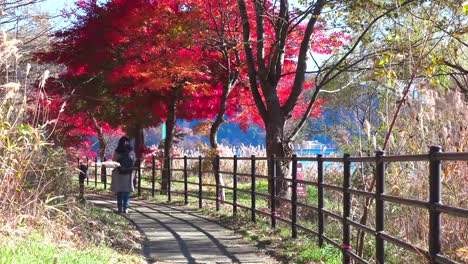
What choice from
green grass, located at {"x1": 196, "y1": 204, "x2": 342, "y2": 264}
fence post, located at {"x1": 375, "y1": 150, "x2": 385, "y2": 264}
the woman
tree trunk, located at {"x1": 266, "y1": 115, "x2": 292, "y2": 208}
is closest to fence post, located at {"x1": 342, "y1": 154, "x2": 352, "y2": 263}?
green grass, located at {"x1": 196, "y1": 204, "x2": 342, "y2": 264}

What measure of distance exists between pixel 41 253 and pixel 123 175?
732cm

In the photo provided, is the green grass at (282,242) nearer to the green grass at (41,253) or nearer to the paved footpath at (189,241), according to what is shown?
the paved footpath at (189,241)

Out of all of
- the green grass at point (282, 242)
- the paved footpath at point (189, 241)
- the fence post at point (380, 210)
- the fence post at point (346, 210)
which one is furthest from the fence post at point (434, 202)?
the paved footpath at point (189, 241)

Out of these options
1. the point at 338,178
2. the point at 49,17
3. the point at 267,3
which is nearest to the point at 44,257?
the point at 49,17

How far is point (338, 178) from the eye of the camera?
13609 millimetres

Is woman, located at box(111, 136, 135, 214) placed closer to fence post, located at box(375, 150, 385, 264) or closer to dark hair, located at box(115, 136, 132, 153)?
dark hair, located at box(115, 136, 132, 153)

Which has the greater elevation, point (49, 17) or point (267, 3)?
point (267, 3)

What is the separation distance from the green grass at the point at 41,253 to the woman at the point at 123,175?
5.95 metres

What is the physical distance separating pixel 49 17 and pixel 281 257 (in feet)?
16.8

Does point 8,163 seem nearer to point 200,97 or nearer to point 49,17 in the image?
point 49,17

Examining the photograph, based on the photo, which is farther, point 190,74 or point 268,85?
point 190,74

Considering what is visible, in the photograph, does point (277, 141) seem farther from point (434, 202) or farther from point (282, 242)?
point (434, 202)

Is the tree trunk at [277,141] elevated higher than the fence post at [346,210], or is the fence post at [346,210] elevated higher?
the tree trunk at [277,141]

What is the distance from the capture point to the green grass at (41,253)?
14.6ft
